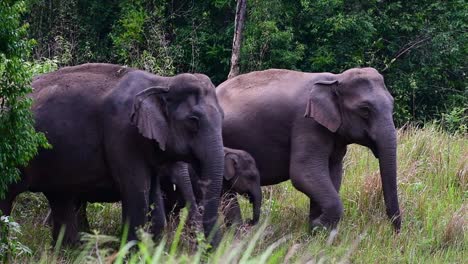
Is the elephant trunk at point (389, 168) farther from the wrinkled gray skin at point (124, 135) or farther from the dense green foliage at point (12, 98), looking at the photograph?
the dense green foliage at point (12, 98)

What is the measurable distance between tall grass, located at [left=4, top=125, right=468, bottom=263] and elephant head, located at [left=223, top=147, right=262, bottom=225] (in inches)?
10.2

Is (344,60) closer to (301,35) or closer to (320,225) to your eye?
(301,35)

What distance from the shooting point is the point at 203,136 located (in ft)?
29.2

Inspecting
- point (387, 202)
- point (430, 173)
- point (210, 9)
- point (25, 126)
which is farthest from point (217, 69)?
point (25, 126)

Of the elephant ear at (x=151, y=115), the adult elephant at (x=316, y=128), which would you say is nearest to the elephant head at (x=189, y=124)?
the elephant ear at (x=151, y=115)

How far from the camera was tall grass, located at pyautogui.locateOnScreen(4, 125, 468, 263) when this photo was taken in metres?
9.05

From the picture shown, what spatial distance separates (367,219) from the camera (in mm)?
11000

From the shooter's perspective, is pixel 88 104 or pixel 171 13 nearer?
pixel 88 104

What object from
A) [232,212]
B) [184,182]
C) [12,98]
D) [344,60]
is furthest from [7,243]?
[344,60]

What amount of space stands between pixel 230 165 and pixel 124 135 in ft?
6.00

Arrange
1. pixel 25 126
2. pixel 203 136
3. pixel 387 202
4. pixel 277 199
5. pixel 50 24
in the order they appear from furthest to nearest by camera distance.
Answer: pixel 50 24 < pixel 277 199 < pixel 387 202 < pixel 203 136 < pixel 25 126

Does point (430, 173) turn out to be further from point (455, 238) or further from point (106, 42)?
point (106, 42)

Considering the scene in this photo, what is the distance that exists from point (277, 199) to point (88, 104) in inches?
134

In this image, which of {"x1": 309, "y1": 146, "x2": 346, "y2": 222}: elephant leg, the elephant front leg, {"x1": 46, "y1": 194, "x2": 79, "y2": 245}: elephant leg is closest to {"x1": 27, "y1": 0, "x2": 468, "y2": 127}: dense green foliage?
{"x1": 309, "y1": 146, "x2": 346, "y2": 222}: elephant leg
